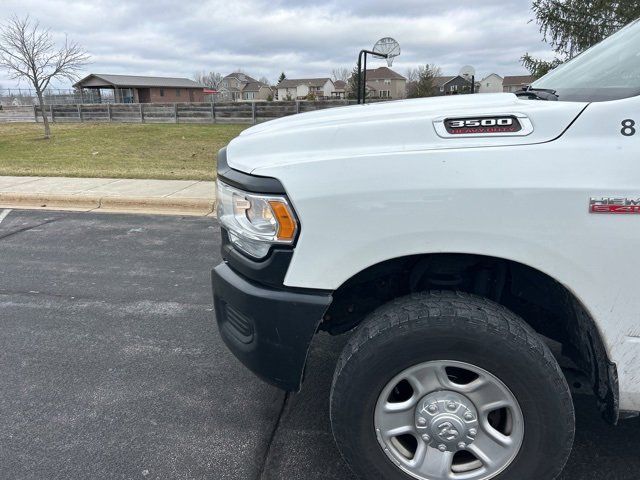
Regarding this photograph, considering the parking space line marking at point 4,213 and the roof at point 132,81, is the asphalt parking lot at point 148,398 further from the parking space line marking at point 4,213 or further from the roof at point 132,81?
the roof at point 132,81

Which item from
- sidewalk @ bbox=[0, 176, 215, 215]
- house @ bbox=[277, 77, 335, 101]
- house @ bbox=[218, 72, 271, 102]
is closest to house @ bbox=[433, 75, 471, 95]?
sidewalk @ bbox=[0, 176, 215, 215]

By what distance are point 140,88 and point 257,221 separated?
205ft

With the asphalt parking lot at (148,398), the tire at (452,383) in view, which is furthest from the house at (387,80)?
the tire at (452,383)

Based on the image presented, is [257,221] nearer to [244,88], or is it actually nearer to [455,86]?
[455,86]

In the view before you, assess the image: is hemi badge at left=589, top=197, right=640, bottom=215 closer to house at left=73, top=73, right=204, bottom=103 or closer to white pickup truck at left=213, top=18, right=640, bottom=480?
white pickup truck at left=213, top=18, right=640, bottom=480

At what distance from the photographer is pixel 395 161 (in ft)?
5.98

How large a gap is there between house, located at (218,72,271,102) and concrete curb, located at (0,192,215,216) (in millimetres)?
93025

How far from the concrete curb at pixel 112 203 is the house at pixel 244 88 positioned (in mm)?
93025

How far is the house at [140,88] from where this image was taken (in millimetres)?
54562

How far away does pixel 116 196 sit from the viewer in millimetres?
8109

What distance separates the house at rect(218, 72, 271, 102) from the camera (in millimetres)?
99312

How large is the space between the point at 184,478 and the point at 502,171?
6.35 feet

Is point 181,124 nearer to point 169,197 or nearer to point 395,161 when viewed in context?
point 169,197

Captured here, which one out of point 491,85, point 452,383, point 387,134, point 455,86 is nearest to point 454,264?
point 452,383
